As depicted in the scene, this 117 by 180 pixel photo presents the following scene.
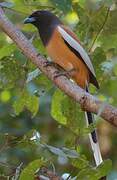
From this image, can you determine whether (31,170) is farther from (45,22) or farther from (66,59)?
(45,22)

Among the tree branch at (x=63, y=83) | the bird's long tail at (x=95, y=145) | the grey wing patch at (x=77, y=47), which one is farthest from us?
the grey wing patch at (x=77, y=47)

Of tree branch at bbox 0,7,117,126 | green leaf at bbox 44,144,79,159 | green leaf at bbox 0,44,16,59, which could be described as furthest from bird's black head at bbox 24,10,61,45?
green leaf at bbox 44,144,79,159

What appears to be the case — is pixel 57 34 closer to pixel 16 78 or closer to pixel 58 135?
pixel 16 78

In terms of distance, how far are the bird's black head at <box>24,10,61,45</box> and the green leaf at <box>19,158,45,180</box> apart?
1.13m

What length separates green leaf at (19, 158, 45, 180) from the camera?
6.14 ft

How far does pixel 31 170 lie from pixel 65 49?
1179mm

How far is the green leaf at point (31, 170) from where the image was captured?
1871mm

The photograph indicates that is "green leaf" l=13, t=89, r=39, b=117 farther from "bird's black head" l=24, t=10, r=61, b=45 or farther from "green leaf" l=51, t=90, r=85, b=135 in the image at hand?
"bird's black head" l=24, t=10, r=61, b=45

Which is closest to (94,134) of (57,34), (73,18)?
(57,34)

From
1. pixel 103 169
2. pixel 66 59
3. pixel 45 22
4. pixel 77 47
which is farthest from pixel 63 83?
pixel 45 22

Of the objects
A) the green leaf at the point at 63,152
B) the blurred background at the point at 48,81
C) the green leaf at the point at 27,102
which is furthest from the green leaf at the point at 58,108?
the green leaf at the point at 63,152

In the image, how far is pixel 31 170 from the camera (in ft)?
6.18

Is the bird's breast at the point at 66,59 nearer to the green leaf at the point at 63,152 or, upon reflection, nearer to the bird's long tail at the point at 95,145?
the bird's long tail at the point at 95,145

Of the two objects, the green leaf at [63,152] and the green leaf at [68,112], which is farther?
the green leaf at [68,112]
